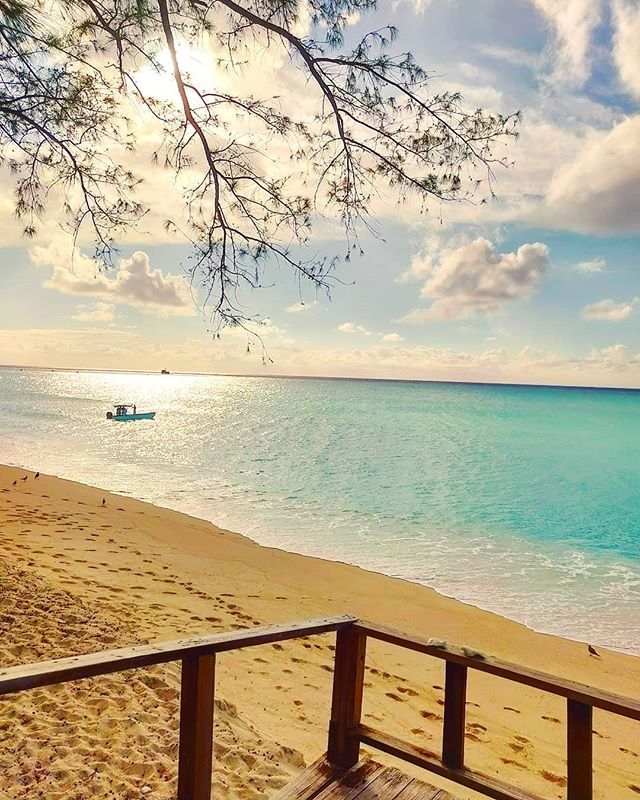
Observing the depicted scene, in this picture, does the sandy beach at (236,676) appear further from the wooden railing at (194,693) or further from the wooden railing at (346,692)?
A: the wooden railing at (194,693)

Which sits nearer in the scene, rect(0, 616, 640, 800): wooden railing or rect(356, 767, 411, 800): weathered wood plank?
rect(0, 616, 640, 800): wooden railing

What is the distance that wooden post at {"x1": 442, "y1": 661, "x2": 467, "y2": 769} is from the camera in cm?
264

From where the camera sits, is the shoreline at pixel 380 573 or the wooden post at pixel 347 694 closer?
the wooden post at pixel 347 694

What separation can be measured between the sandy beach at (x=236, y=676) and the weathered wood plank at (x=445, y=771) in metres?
1.49

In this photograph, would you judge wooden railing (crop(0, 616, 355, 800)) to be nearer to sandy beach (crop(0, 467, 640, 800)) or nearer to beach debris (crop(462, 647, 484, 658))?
beach debris (crop(462, 647, 484, 658))

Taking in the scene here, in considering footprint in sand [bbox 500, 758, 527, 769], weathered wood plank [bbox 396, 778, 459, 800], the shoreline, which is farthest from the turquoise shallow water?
weathered wood plank [bbox 396, 778, 459, 800]

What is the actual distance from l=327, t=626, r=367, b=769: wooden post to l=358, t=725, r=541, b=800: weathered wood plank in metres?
0.08

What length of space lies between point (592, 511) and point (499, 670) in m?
22.7

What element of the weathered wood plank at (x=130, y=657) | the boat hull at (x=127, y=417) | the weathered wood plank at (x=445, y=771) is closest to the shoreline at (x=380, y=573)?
the weathered wood plank at (x=445, y=771)

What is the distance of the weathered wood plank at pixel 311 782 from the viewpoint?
8.90ft

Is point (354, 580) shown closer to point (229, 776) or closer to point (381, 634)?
point (229, 776)

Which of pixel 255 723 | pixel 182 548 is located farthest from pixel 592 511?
pixel 255 723

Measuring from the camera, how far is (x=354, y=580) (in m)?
11.9

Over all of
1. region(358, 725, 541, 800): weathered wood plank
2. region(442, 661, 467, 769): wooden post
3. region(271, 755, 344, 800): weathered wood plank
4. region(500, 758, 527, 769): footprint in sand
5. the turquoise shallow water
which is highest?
region(442, 661, 467, 769): wooden post
